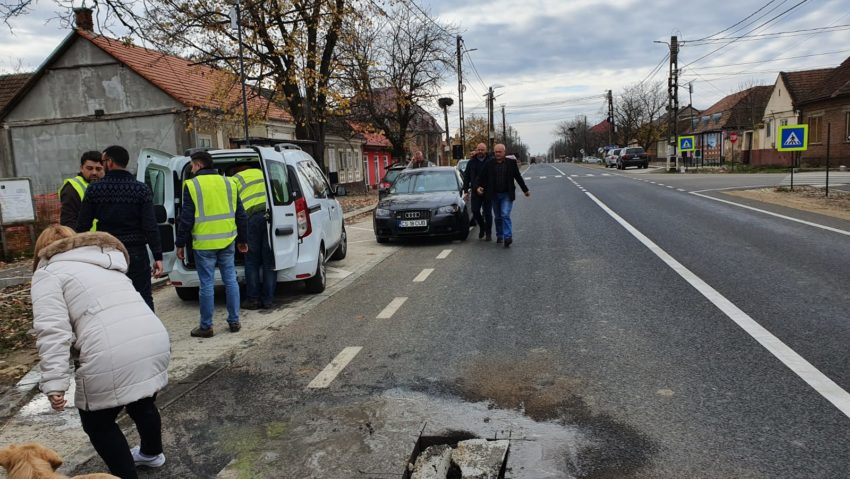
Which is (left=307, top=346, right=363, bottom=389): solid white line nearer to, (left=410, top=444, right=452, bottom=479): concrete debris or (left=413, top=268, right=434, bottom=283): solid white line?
(left=410, top=444, right=452, bottom=479): concrete debris

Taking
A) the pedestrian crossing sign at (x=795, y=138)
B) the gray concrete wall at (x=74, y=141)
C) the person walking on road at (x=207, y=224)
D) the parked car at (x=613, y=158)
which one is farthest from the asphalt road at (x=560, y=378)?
the parked car at (x=613, y=158)

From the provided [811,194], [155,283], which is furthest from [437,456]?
[811,194]

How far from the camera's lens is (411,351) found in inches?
203

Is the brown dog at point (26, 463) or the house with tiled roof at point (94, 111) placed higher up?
the house with tiled roof at point (94, 111)

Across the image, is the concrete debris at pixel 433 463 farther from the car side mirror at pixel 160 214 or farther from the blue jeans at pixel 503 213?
the blue jeans at pixel 503 213

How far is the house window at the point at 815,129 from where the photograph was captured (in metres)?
41.0

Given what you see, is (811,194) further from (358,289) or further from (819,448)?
(819,448)

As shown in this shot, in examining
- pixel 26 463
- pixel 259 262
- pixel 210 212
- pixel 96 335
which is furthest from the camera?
pixel 259 262

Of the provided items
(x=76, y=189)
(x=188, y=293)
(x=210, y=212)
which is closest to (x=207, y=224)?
(x=210, y=212)

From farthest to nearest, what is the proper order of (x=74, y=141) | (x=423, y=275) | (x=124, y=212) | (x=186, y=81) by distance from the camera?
(x=186, y=81) → (x=74, y=141) → (x=423, y=275) → (x=124, y=212)

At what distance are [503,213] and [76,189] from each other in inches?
286

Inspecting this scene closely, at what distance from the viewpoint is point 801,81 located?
1901 inches

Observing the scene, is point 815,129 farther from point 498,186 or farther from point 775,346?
point 775,346

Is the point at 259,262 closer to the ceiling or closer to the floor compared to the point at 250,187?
closer to the floor
